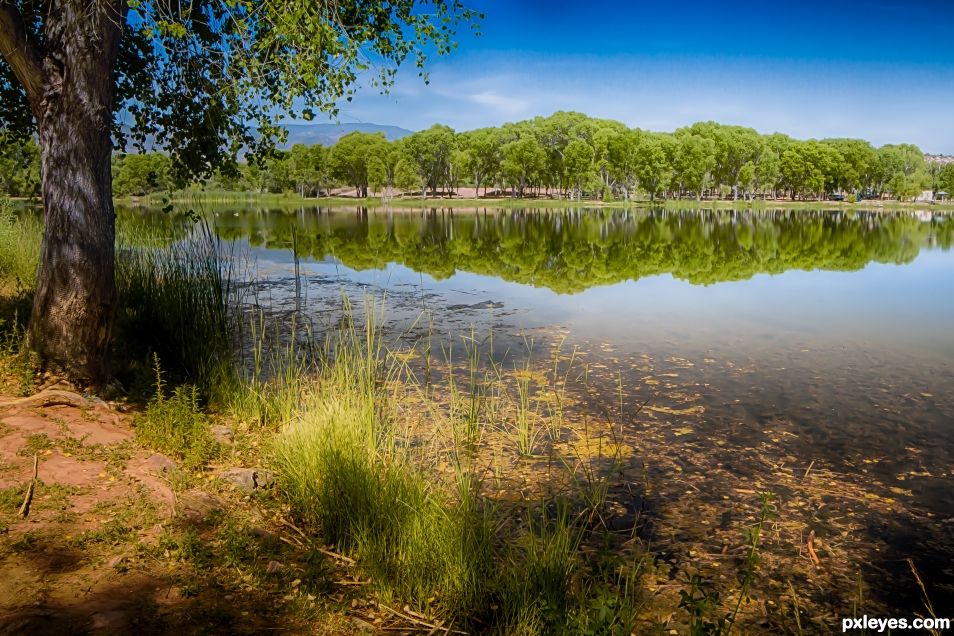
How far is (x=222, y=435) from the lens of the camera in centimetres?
649

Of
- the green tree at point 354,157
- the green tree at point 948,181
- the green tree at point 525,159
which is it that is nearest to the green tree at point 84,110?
the green tree at point 525,159

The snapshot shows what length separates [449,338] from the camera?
1123cm

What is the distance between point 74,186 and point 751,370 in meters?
9.78

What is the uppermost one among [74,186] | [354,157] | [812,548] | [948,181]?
[354,157]

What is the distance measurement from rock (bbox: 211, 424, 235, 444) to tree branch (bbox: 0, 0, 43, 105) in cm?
390

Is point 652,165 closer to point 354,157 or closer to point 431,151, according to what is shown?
point 431,151

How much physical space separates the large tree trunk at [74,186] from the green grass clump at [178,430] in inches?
41.8

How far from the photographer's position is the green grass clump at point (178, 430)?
584 centimetres

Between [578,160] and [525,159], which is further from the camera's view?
[525,159]

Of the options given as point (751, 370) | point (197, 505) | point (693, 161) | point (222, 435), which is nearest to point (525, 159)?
point (693, 161)

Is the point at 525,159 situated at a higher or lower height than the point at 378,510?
higher

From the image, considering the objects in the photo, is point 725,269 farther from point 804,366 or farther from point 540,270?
point 804,366

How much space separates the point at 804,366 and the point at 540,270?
41.0ft

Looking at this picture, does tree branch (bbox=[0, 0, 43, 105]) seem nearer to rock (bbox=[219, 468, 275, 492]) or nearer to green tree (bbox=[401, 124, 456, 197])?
rock (bbox=[219, 468, 275, 492])
